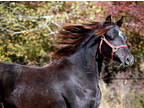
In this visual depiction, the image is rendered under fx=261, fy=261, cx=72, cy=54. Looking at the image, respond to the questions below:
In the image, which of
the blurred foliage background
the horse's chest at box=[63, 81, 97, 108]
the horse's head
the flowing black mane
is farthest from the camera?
the blurred foliage background

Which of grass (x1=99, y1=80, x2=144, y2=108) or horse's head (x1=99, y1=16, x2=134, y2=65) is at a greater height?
horse's head (x1=99, y1=16, x2=134, y2=65)

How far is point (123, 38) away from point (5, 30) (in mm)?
5486

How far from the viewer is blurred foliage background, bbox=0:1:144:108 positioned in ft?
26.5

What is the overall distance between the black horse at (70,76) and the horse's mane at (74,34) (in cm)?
2

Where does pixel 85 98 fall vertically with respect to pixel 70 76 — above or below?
below

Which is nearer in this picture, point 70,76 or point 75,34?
point 70,76

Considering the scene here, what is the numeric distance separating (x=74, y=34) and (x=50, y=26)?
4.24m

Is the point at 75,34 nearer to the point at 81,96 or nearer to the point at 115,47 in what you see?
the point at 115,47

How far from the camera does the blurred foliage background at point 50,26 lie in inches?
318

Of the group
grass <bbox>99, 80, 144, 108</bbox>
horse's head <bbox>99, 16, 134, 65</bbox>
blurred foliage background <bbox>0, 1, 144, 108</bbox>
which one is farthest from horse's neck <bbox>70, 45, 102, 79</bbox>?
blurred foliage background <bbox>0, 1, 144, 108</bbox>

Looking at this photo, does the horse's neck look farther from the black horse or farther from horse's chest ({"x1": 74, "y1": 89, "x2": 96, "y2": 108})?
horse's chest ({"x1": 74, "y1": 89, "x2": 96, "y2": 108})

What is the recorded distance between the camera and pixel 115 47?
160 inches

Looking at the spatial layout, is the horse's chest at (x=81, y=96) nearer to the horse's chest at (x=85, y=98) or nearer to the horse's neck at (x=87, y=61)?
the horse's chest at (x=85, y=98)

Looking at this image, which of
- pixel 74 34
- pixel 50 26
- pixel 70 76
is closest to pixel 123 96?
pixel 50 26
